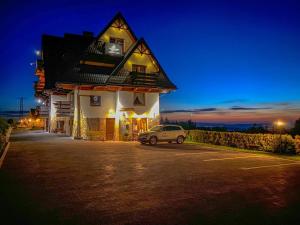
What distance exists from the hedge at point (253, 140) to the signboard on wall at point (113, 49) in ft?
40.6

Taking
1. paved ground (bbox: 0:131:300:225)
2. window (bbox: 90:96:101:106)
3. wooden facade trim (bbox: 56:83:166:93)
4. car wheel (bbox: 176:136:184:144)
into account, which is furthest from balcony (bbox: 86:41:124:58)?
paved ground (bbox: 0:131:300:225)

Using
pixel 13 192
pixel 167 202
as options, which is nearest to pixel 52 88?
pixel 13 192

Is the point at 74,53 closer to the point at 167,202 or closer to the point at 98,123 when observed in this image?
the point at 98,123

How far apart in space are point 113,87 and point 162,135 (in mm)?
7684

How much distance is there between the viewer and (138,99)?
28.8m

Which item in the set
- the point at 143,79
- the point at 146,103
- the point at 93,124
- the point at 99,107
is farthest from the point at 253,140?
the point at 93,124

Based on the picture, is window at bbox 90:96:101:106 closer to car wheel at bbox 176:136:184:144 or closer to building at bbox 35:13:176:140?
building at bbox 35:13:176:140

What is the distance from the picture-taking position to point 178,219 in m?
5.71

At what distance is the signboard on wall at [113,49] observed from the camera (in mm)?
29188

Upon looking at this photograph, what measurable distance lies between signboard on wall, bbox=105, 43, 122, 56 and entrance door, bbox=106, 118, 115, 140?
7.48m

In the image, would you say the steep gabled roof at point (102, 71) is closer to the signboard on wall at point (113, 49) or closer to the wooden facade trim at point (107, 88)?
the wooden facade trim at point (107, 88)

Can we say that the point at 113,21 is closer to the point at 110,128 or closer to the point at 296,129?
the point at 110,128

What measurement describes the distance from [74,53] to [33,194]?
1173 inches

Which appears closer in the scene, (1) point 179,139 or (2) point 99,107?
(1) point 179,139
